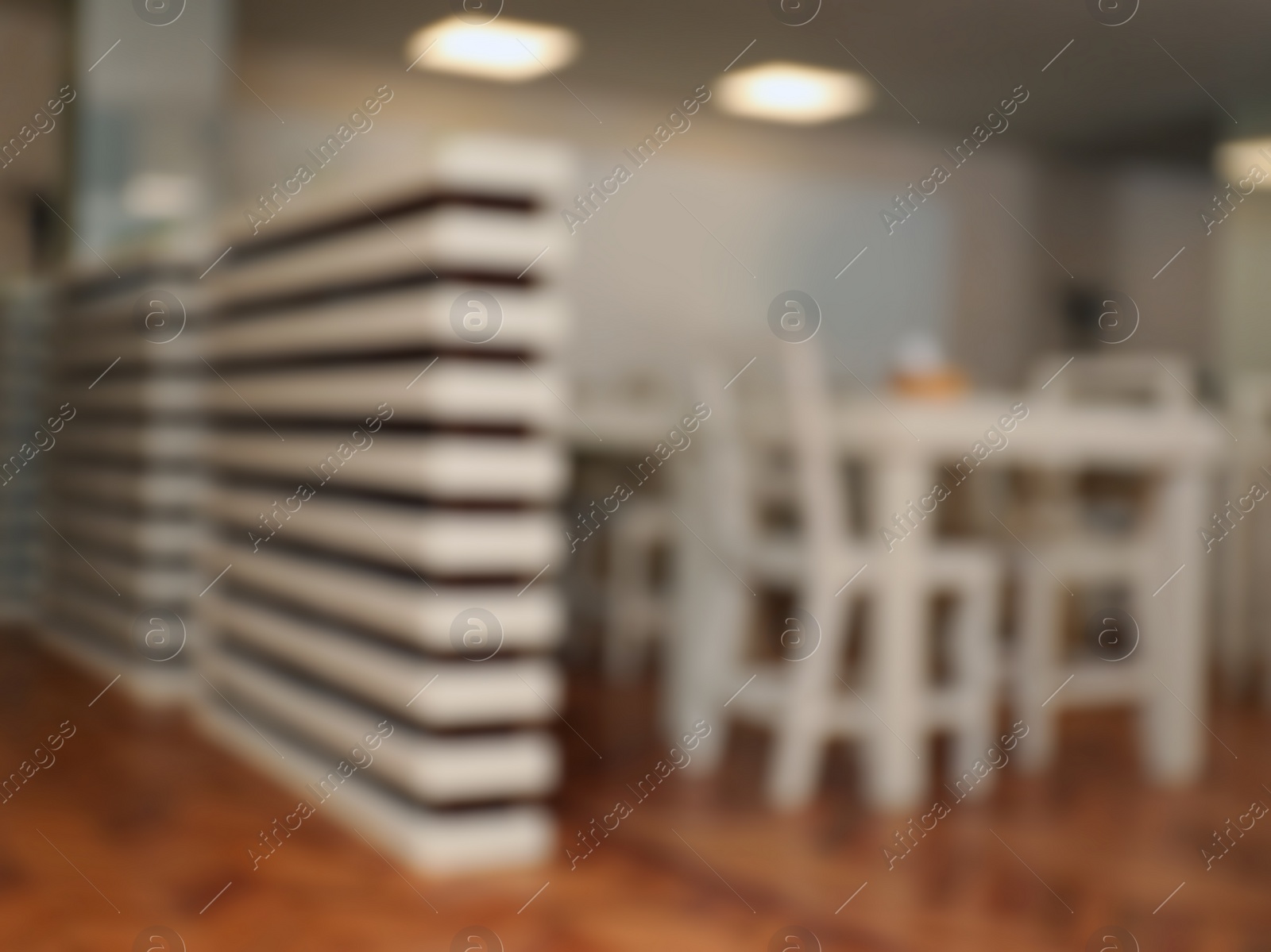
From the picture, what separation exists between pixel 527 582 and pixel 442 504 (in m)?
0.19

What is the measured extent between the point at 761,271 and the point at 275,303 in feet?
13.4

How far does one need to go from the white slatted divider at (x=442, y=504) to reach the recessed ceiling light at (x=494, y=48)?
3190 mm

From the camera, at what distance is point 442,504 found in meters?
1.96

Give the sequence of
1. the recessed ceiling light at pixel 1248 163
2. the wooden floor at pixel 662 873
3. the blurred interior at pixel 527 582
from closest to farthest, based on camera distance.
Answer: the wooden floor at pixel 662 873 → the blurred interior at pixel 527 582 → the recessed ceiling light at pixel 1248 163

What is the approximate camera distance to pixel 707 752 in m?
2.71

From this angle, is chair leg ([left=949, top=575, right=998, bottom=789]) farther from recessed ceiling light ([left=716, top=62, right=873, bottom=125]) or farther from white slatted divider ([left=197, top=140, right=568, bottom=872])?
recessed ceiling light ([left=716, top=62, right=873, bottom=125])

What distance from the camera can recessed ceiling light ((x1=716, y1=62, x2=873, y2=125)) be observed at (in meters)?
5.89

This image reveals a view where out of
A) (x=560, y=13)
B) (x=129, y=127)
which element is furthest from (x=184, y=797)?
(x=560, y=13)

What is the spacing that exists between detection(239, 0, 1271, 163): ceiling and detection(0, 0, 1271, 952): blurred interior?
0.04 meters

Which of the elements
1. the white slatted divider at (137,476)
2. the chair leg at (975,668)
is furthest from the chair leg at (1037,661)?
the white slatted divider at (137,476)

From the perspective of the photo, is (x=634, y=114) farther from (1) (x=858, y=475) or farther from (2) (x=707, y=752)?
(2) (x=707, y=752)

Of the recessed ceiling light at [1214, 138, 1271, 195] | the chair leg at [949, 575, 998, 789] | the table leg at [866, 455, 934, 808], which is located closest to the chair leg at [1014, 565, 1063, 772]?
the chair leg at [949, 575, 998, 789]

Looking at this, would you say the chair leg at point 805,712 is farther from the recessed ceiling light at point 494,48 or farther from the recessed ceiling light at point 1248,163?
the recessed ceiling light at point 1248,163

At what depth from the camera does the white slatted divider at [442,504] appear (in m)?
1.95
